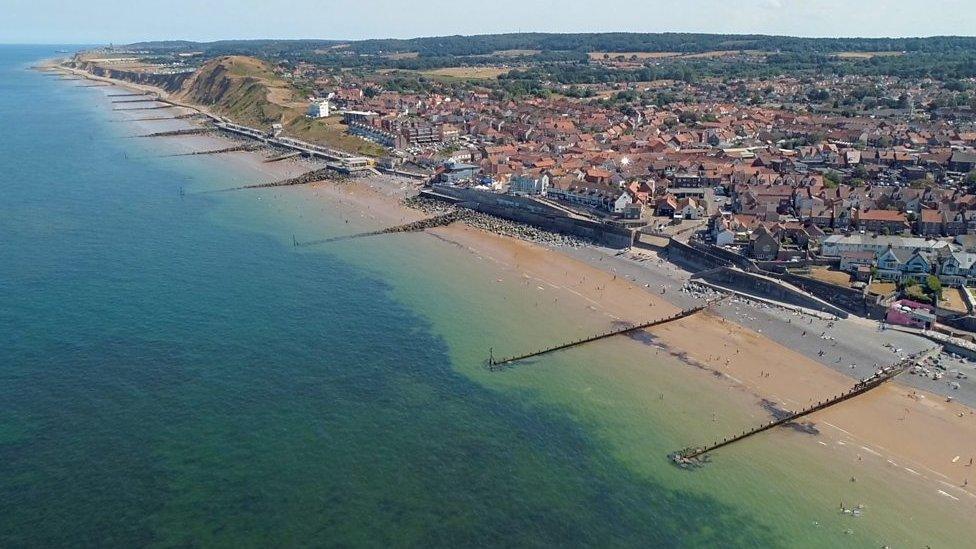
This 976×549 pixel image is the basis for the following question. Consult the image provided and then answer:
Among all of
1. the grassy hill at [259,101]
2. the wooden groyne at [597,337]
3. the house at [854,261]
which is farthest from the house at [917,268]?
the grassy hill at [259,101]

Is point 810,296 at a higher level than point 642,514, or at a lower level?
higher

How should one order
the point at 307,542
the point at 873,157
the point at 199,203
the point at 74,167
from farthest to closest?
the point at 74,167
the point at 873,157
the point at 199,203
the point at 307,542

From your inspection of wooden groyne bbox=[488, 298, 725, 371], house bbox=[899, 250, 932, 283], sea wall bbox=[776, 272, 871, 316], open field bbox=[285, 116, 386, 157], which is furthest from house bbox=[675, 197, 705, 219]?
open field bbox=[285, 116, 386, 157]

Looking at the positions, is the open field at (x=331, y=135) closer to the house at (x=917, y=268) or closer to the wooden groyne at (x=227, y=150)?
the wooden groyne at (x=227, y=150)

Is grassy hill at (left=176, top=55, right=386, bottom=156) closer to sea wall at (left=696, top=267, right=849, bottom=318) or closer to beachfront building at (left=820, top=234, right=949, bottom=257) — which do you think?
sea wall at (left=696, top=267, right=849, bottom=318)

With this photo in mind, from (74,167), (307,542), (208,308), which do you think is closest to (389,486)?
(307,542)

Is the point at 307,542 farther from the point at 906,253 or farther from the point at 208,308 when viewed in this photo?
the point at 906,253
